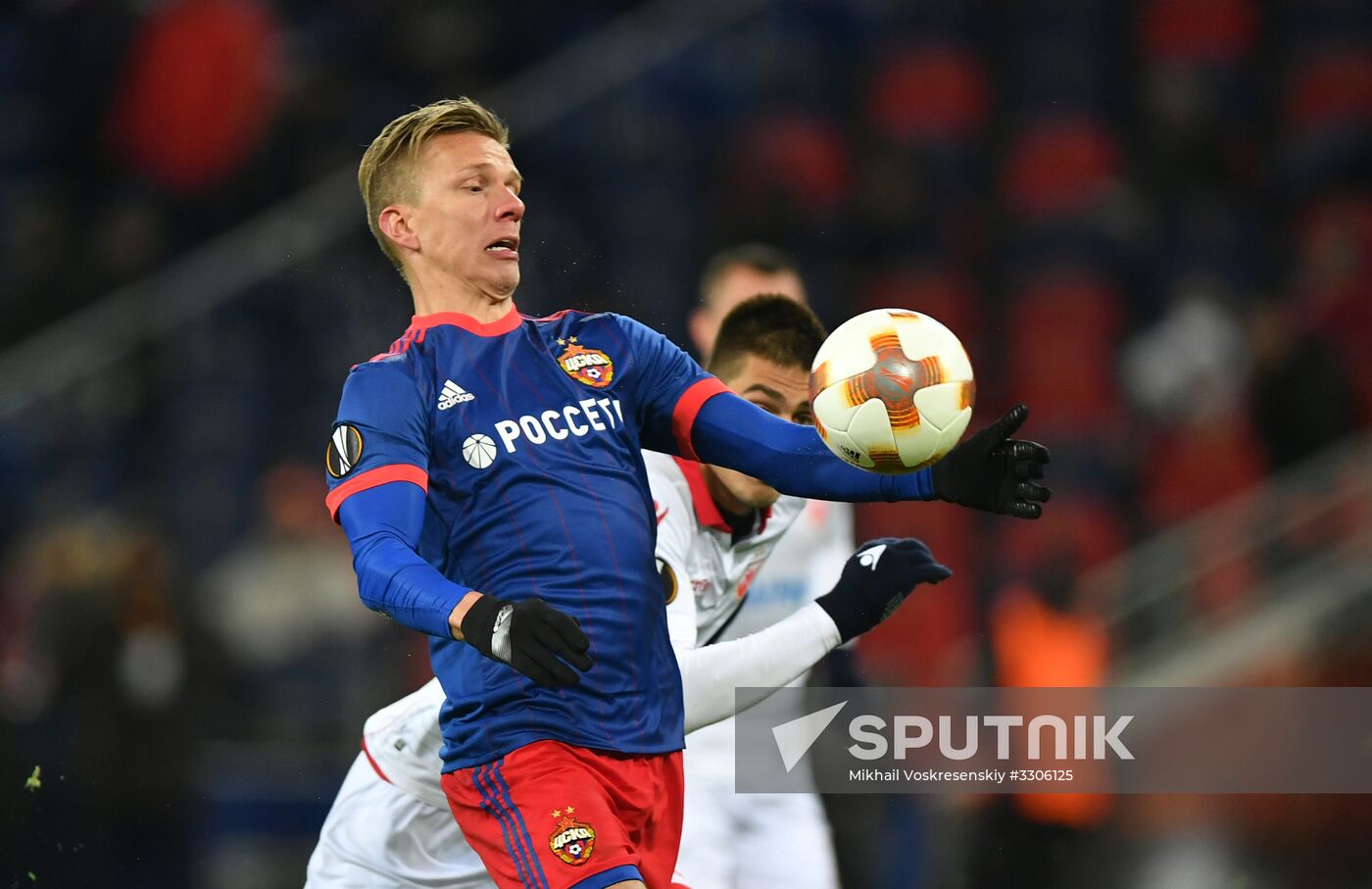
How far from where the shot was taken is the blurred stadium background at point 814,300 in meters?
6.81

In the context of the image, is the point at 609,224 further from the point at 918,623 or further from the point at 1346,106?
the point at 1346,106

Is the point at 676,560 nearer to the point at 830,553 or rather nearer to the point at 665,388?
the point at 665,388

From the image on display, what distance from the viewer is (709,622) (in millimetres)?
4223

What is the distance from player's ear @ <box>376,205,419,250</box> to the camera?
329 cm

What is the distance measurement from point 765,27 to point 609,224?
2.55 meters

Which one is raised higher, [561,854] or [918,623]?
[918,623]

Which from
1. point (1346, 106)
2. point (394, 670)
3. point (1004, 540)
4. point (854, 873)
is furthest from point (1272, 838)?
point (1346, 106)

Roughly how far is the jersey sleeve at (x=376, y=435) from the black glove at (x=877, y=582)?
1052 millimetres

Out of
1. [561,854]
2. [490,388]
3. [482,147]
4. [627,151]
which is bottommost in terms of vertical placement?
[561,854]

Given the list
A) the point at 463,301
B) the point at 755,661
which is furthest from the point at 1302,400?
the point at 463,301

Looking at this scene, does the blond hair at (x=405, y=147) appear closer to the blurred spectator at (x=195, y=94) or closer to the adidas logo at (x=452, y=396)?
the adidas logo at (x=452, y=396)

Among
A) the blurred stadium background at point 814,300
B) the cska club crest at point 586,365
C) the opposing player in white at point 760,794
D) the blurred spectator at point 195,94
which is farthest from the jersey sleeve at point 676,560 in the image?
the blurred spectator at point 195,94

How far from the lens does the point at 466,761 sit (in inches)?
120

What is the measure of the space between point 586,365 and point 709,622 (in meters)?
1.20
